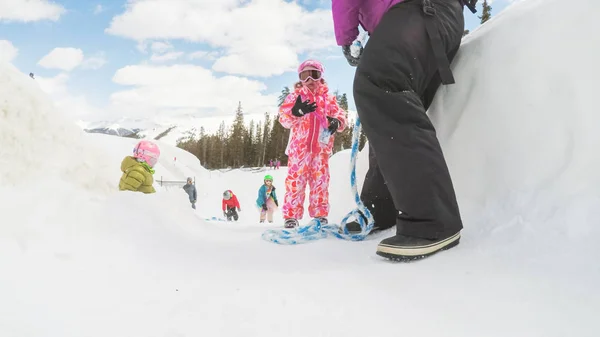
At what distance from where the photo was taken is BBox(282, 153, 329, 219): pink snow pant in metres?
3.78

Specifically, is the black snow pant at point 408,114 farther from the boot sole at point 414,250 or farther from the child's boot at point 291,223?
the child's boot at point 291,223

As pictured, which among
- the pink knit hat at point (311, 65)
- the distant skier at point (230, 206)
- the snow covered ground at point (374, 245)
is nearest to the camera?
the snow covered ground at point (374, 245)

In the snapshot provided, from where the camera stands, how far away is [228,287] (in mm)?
1259

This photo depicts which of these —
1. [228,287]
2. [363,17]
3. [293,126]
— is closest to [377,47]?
[363,17]

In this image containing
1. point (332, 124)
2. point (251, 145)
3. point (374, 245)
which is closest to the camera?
point (374, 245)

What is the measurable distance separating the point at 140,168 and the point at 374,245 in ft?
8.40

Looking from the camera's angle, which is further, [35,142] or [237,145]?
[237,145]

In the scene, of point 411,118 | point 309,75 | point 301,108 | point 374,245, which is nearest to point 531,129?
point 411,118

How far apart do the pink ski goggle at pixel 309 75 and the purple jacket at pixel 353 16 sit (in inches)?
66.7

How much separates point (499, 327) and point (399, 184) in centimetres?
71

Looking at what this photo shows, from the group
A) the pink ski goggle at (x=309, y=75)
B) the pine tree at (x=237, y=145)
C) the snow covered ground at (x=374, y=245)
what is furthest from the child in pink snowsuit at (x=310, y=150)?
the pine tree at (x=237, y=145)

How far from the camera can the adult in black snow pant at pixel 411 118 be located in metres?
1.50

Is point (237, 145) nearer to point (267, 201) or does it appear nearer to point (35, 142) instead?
point (267, 201)

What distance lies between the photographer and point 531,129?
5.13 ft
